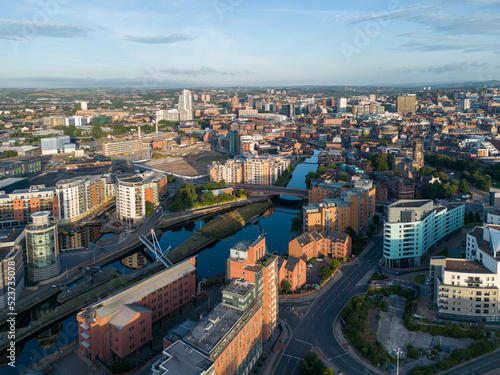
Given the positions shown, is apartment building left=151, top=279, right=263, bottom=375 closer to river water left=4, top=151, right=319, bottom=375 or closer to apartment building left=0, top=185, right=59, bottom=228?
river water left=4, top=151, right=319, bottom=375

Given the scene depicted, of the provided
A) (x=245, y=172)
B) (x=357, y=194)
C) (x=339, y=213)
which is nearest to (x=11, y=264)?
(x=339, y=213)

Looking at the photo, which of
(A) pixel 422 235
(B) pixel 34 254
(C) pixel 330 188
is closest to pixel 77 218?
(B) pixel 34 254

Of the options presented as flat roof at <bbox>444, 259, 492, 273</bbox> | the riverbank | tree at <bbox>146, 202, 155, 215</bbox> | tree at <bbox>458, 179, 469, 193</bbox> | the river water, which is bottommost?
the river water

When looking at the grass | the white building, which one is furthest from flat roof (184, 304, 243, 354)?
the white building

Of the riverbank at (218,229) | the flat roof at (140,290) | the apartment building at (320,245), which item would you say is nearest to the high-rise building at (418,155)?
the riverbank at (218,229)

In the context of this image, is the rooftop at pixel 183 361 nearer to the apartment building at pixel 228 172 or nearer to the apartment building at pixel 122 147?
the apartment building at pixel 228 172

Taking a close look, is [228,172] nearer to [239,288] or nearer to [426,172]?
[426,172]
